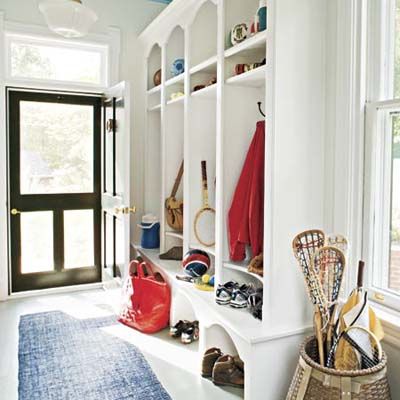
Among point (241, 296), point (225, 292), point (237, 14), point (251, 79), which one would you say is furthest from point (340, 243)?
point (237, 14)

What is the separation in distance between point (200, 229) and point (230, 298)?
826mm

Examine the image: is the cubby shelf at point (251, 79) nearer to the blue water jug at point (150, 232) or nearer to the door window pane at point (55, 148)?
the blue water jug at point (150, 232)

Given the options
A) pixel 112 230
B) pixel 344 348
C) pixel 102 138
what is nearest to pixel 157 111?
pixel 102 138

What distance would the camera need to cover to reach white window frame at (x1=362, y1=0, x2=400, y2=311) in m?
1.91

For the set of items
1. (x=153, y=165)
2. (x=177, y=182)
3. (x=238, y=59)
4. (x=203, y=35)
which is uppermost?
(x=203, y=35)

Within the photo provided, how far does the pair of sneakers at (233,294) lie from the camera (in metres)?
2.38

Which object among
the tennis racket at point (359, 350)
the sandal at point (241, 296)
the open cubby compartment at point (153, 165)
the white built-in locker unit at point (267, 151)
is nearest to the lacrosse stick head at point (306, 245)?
the white built-in locker unit at point (267, 151)

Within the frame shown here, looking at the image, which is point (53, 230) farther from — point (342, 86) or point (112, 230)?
→ point (342, 86)

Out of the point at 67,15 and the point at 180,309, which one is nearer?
the point at 67,15

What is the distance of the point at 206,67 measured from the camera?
294 centimetres

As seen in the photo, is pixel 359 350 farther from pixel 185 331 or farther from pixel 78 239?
pixel 78 239

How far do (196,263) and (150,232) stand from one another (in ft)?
3.42

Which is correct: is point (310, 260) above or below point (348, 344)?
above

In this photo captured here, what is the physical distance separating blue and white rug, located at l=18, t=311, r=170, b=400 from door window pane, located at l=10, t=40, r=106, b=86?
87.5 inches
